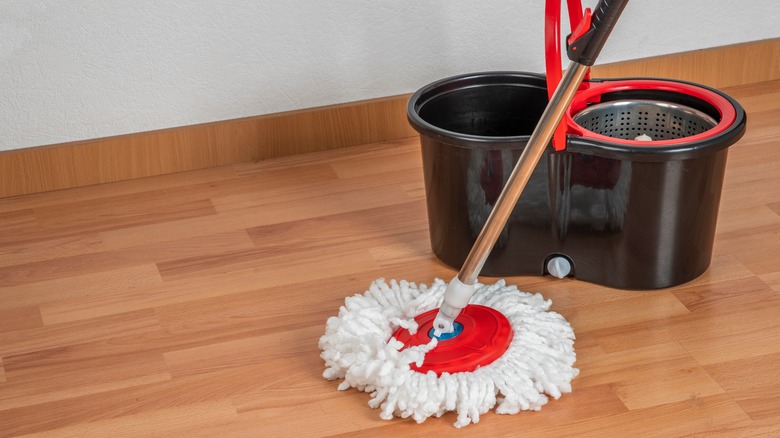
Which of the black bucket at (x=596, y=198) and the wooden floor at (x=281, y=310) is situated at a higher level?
the black bucket at (x=596, y=198)

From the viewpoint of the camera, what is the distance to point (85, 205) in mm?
1658

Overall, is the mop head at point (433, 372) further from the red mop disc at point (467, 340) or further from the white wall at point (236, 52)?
the white wall at point (236, 52)

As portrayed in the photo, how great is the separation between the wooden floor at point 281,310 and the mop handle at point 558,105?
7.4 inches

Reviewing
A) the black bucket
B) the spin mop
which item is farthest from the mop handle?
the black bucket

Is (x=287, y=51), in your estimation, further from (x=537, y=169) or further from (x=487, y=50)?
(x=537, y=169)

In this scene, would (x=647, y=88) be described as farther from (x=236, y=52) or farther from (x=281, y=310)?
(x=236, y=52)

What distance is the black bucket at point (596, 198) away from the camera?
1237mm

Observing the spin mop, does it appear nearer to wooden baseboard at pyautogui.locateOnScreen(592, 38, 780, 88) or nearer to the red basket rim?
the red basket rim

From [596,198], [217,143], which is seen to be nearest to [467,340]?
[596,198]

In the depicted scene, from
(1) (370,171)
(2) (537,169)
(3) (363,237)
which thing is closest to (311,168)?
(1) (370,171)

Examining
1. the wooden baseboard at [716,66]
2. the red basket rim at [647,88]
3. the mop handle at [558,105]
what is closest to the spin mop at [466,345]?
the mop handle at [558,105]

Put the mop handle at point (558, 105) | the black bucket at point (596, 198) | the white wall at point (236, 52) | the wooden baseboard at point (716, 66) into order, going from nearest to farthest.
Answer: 1. the mop handle at point (558, 105)
2. the black bucket at point (596, 198)
3. the white wall at point (236, 52)
4. the wooden baseboard at point (716, 66)

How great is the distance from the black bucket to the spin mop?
0.13 meters

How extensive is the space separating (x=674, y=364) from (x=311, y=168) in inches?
30.9
